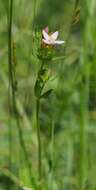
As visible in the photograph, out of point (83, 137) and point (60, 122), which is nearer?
point (83, 137)

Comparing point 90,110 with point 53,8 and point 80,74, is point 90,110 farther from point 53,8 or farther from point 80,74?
point 53,8

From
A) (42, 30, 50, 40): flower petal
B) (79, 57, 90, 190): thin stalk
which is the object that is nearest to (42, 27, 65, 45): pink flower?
(42, 30, 50, 40): flower petal

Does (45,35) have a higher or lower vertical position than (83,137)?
higher

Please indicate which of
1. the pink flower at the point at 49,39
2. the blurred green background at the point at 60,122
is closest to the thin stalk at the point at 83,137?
the blurred green background at the point at 60,122

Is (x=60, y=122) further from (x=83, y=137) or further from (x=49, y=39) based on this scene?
(x=49, y=39)

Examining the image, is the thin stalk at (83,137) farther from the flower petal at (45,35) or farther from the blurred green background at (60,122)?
the flower petal at (45,35)

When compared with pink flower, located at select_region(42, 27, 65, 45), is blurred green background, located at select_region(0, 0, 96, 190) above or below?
below

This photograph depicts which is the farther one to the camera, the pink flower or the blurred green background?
the blurred green background

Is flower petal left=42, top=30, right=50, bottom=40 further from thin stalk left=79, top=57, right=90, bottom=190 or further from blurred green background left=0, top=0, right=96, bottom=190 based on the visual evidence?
thin stalk left=79, top=57, right=90, bottom=190

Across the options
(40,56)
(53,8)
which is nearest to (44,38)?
(40,56)

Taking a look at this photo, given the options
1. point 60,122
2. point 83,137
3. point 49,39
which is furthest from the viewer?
point 60,122

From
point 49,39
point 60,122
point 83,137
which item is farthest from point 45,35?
point 60,122

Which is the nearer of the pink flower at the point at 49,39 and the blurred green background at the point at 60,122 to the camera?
the pink flower at the point at 49,39
